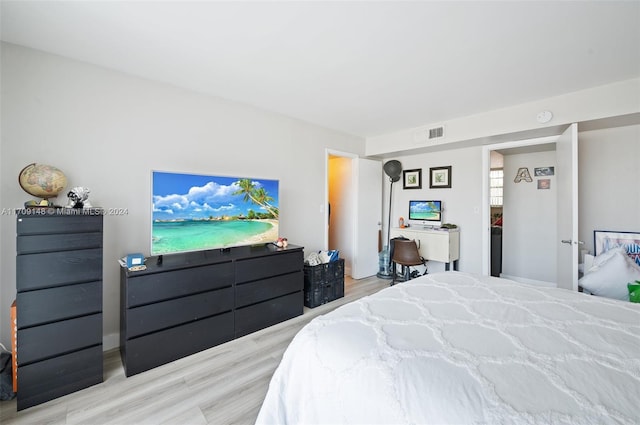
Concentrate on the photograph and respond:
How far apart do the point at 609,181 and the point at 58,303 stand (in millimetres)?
5256

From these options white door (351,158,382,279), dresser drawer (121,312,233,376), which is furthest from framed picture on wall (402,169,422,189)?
dresser drawer (121,312,233,376)

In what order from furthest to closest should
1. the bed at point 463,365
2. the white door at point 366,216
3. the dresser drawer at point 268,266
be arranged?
the white door at point 366,216
the dresser drawer at point 268,266
the bed at point 463,365

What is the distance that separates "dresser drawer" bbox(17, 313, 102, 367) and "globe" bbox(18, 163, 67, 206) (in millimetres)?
824

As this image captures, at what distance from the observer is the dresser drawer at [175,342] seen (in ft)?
6.49

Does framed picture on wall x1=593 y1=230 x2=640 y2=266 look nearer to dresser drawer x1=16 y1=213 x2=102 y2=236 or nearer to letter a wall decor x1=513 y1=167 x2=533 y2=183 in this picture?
letter a wall decor x1=513 y1=167 x2=533 y2=183

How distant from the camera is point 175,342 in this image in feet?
7.06

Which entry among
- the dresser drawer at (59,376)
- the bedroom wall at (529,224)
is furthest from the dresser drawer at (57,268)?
the bedroom wall at (529,224)

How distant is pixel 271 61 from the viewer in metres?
2.21

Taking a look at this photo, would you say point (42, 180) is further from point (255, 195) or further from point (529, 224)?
point (529, 224)

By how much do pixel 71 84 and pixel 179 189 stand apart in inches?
45.6

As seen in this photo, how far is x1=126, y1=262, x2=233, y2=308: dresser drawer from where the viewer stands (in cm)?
198

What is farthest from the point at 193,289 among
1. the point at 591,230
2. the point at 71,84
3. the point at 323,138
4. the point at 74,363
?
the point at 591,230

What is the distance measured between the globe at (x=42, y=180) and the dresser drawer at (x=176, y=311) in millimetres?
1012

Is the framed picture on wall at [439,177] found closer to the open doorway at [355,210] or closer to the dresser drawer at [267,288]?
the open doorway at [355,210]
